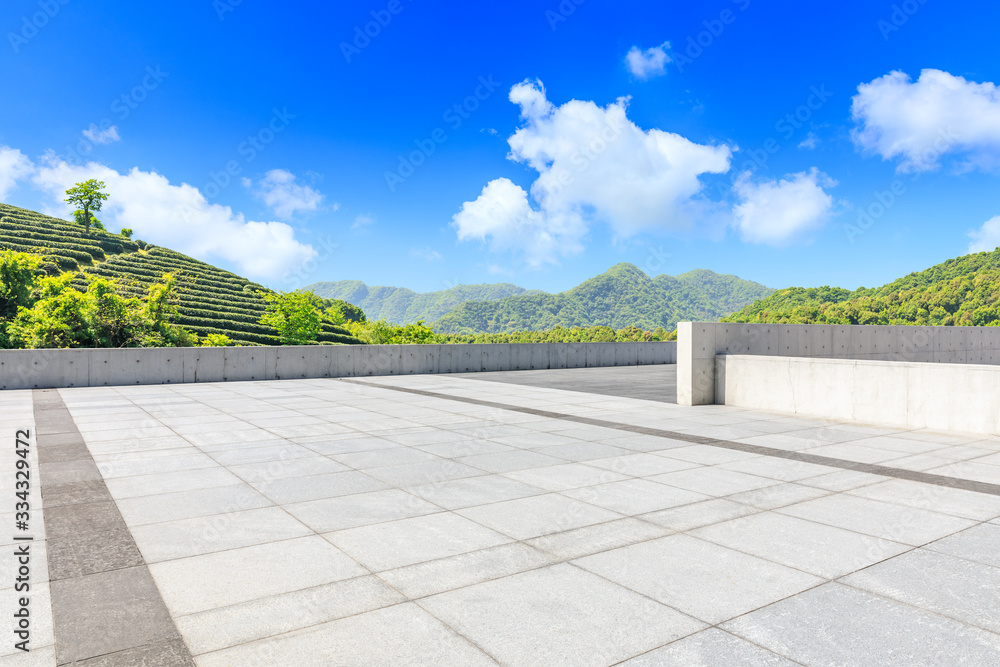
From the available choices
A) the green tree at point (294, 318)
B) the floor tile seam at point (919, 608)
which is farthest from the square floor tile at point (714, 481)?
the green tree at point (294, 318)

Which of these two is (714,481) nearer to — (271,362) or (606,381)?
(606,381)

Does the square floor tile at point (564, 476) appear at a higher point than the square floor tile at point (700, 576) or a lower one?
higher

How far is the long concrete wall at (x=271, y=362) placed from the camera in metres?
18.1

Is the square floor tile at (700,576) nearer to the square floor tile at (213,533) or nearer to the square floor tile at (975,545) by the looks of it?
the square floor tile at (975,545)

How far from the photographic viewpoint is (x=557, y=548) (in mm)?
4871

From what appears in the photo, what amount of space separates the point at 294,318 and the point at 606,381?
8569 cm

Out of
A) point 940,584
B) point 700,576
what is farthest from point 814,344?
point 700,576

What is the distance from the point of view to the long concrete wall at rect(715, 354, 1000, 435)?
10.4m

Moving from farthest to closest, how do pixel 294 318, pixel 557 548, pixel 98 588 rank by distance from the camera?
pixel 294 318 → pixel 557 548 → pixel 98 588

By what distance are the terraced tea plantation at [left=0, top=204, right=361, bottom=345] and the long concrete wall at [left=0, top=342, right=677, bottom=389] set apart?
71.1 metres

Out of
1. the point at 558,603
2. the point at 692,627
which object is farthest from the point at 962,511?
the point at 558,603

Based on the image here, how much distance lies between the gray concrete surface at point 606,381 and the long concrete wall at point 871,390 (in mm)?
1992

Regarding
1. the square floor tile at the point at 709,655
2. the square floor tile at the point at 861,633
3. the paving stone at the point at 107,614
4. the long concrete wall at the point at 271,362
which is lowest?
the paving stone at the point at 107,614

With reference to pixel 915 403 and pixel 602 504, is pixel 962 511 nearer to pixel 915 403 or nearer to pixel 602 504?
pixel 602 504
